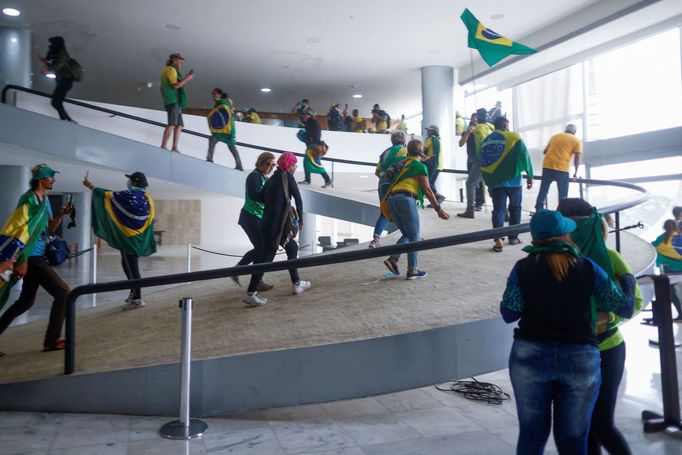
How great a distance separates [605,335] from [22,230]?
4448 mm

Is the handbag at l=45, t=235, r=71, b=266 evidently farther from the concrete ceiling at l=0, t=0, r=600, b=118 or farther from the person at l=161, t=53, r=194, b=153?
the concrete ceiling at l=0, t=0, r=600, b=118

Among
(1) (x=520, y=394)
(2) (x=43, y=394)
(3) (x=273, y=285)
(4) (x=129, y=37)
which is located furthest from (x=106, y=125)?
(1) (x=520, y=394)

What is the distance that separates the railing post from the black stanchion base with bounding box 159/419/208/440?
3.14m

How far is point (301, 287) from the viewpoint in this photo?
5.73m

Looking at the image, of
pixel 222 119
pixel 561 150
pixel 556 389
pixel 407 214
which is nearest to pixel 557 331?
pixel 556 389

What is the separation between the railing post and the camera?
380cm

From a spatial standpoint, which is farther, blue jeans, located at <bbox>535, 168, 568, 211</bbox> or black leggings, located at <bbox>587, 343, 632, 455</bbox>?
blue jeans, located at <bbox>535, 168, 568, 211</bbox>

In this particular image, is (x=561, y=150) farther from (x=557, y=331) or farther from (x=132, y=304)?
(x=132, y=304)

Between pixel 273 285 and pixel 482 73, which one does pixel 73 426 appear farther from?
pixel 482 73

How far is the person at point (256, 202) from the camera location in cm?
→ 563

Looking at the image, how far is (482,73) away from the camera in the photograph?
1741 cm

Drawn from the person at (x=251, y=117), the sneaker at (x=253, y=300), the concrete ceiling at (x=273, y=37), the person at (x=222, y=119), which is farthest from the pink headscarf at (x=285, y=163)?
the person at (x=251, y=117)

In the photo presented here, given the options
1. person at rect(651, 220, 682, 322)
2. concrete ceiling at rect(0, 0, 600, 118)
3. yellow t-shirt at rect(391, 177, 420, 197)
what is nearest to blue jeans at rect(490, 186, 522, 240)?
yellow t-shirt at rect(391, 177, 420, 197)

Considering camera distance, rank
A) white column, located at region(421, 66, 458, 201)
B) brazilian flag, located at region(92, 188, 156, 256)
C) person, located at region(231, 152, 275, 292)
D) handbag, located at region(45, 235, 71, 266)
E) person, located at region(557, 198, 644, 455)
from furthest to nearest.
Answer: white column, located at region(421, 66, 458, 201) < brazilian flag, located at region(92, 188, 156, 256) < person, located at region(231, 152, 275, 292) < handbag, located at region(45, 235, 71, 266) < person, located at region(557, 198, 644, 455)
